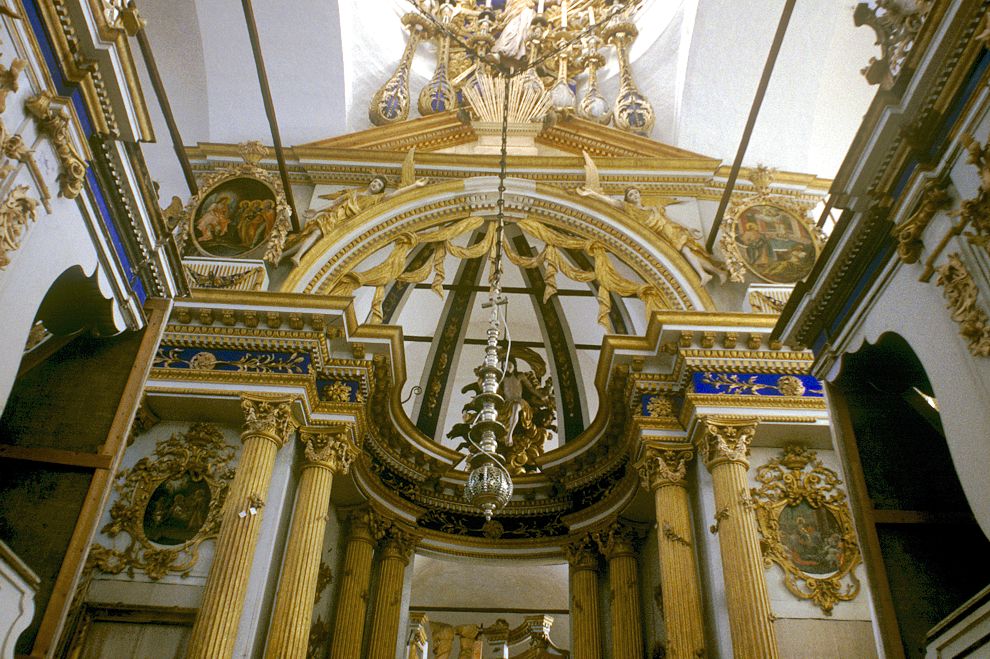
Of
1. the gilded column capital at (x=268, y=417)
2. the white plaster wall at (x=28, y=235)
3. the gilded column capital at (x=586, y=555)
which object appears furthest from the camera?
the gilded column capital at (x=586, y=555)

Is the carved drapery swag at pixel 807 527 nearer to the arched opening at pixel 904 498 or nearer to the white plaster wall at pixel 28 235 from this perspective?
the arched opening at pixel 904 498

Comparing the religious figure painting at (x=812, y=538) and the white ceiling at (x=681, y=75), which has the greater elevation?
the white ceiling at (x=681, y=75)

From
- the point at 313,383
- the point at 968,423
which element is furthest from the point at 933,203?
the point at 313,383

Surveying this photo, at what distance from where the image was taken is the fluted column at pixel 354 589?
10.3 m

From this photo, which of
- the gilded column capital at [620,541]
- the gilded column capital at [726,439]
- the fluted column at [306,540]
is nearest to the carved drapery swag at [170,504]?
the fluted column at [306,540]

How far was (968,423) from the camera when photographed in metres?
4.21

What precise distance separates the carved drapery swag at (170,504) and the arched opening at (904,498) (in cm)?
594

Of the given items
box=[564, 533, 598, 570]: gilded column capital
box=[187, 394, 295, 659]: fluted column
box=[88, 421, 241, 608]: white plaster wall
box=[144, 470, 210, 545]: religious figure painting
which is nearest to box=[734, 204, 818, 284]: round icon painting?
box=[564, 533, 598, 570]: gilded column capital

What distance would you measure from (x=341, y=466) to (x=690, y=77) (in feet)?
23.2

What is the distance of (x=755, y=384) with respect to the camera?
885 cm

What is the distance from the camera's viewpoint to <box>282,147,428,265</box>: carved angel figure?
404 inches

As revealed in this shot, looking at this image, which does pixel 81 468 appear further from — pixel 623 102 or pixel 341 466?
pixel 623 102

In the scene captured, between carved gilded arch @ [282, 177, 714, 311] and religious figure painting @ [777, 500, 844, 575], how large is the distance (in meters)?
2.53

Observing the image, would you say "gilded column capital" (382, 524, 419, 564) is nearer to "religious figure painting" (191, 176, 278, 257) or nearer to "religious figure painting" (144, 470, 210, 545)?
"religious figure painting" (144, 470, 210, 545)
